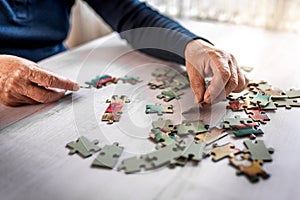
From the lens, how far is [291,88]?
1161 millimetres

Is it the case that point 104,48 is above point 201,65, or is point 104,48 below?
below

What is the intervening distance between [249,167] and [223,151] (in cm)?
8

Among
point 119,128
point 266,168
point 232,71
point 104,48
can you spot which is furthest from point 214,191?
point 104,48

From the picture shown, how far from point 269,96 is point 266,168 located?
349 millimetres

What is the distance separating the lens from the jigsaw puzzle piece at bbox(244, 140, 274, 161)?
2.72 ft

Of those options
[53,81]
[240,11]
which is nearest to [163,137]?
[53,81]

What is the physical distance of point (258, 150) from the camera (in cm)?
85

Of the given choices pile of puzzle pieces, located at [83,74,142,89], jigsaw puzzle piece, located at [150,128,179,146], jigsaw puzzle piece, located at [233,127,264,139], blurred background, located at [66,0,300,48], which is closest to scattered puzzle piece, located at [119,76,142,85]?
pile of puzzle pieces, located at [83,74,142,89]

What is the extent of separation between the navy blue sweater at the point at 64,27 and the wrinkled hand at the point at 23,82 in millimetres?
328

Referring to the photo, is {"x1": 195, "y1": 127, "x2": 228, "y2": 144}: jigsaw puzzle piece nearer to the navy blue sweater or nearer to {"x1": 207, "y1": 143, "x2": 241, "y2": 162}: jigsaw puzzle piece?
{"x1": 207, "y1": 143, "x2": 241, "y2": 162}: jigsaw puzzle piece

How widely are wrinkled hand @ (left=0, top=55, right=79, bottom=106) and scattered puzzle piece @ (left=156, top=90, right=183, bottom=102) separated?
0.32 meters

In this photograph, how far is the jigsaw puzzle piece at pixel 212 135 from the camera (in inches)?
35.1

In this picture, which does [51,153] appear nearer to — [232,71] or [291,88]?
[232,71]

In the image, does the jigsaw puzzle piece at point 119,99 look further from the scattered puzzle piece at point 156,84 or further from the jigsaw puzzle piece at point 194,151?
the jigsaw puzzle piece at point 194,151
